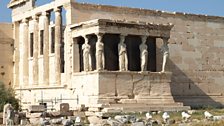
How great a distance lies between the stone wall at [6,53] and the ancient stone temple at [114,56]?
0.89 feet

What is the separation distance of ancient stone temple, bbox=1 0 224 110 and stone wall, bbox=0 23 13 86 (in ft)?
0.89

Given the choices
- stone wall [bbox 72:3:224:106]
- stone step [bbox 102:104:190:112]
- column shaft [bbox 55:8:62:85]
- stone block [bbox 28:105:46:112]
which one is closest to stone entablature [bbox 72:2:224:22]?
stone wall [bbox 72:3:224:106]

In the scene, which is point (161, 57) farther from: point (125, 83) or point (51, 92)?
point (51, 92)

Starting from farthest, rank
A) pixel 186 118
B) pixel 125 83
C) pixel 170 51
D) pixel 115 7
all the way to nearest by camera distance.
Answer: pixel 170 51
pixel 115 7
pixel 125 83
pixel 186 118

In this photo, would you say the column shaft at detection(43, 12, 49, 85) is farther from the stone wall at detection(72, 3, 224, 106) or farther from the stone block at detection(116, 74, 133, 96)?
the stone block at detection(116, 74, 133, 96)

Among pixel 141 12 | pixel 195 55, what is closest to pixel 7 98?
pixel 141 12

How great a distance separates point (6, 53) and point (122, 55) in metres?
8.44

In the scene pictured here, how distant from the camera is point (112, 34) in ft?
75.0

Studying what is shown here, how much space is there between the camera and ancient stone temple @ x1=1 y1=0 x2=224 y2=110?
2216 centimetres

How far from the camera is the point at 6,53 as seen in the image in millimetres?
28547

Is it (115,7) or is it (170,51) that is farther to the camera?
(170,51)

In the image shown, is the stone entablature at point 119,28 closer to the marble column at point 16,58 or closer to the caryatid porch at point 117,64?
the caryatid porch at point 117,64

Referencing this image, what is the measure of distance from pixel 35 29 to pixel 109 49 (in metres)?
5.13

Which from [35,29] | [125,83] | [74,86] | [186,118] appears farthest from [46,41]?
[186,118]
